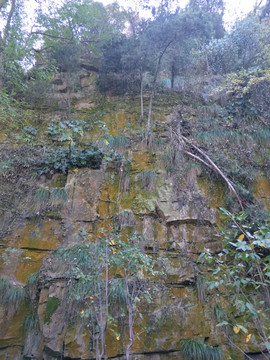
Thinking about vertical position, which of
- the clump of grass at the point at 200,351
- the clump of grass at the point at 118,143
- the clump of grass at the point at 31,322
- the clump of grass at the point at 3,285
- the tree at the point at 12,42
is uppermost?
the tree at the point at 12,42

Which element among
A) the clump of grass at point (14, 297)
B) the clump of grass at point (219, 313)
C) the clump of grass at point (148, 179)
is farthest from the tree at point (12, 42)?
the clump of grass at point (219, 313)

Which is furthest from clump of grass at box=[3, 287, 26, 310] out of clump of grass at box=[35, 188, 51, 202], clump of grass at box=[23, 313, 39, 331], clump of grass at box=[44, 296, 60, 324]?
clump of grass at box=[35, 188, 51, 202]

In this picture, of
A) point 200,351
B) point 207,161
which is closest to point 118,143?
point 207,161

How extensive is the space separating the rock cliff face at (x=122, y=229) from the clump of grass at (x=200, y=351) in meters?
0.14

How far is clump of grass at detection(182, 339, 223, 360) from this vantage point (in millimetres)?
4047

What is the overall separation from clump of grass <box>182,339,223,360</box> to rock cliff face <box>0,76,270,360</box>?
0.46 ft

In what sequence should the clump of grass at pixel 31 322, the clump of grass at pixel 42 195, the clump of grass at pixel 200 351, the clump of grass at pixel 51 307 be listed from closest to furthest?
1. the clump of grass at pixel 200 351
2. the clump of grass at pixel 51 307
3. the clump of grass at pixel 31 322
4. the clump of grass at pixel 42 195

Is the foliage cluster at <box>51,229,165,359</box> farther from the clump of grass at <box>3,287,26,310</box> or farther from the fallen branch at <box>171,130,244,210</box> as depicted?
the fallen branch at <box>171,130,244,210</box>

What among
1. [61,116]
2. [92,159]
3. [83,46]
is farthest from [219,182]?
[83,46]

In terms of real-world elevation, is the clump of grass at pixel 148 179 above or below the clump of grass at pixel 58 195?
above

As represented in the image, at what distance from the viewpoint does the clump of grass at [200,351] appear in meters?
4.05

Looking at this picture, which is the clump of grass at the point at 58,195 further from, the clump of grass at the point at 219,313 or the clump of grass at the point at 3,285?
the clump of grass at the point at 219,313

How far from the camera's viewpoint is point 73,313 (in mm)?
4156

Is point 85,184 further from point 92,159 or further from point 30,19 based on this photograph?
point 30,19
